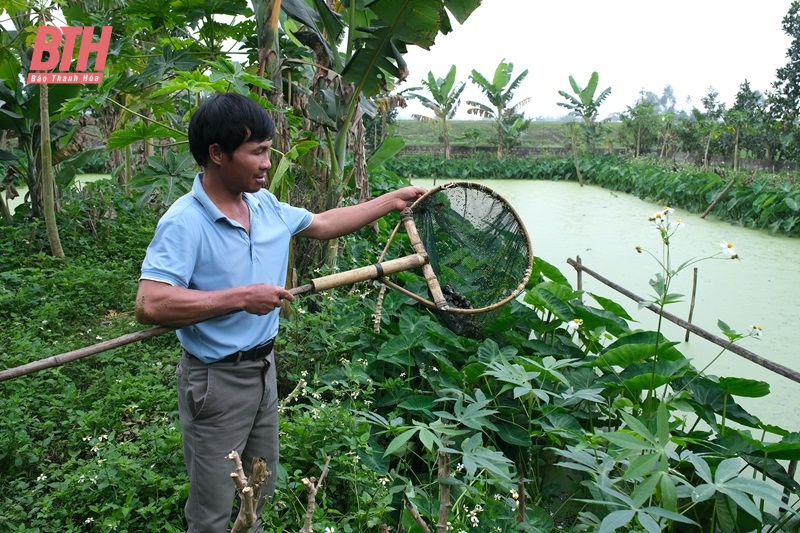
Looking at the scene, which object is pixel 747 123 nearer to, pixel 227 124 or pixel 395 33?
pixel 395 33

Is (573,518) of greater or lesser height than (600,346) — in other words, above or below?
below

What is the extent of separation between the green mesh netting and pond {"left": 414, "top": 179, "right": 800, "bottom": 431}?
145 cm

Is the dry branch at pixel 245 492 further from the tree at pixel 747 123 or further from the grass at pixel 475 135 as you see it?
the grass at pixel 475 135

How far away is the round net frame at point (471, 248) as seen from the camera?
2.43 metres

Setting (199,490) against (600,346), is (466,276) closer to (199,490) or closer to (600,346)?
(600,346)

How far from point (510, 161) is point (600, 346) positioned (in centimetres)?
1418

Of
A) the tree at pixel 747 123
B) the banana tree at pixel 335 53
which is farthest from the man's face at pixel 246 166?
the tree at pixel 747 123

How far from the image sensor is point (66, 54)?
4184 mm

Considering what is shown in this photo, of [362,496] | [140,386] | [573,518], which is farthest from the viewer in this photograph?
[140,386]

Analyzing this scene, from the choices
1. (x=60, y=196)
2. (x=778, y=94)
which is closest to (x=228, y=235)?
(x=60, y=196)

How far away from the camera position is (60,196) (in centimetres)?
495

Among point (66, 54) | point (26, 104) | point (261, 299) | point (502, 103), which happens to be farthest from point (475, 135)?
point (261, 299)

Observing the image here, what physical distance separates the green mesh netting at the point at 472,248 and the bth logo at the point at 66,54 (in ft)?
7.96

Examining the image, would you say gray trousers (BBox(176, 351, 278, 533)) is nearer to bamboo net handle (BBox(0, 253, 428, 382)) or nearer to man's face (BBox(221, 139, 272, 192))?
bamboo net handle (BBox(0, 253, 428, 382))
